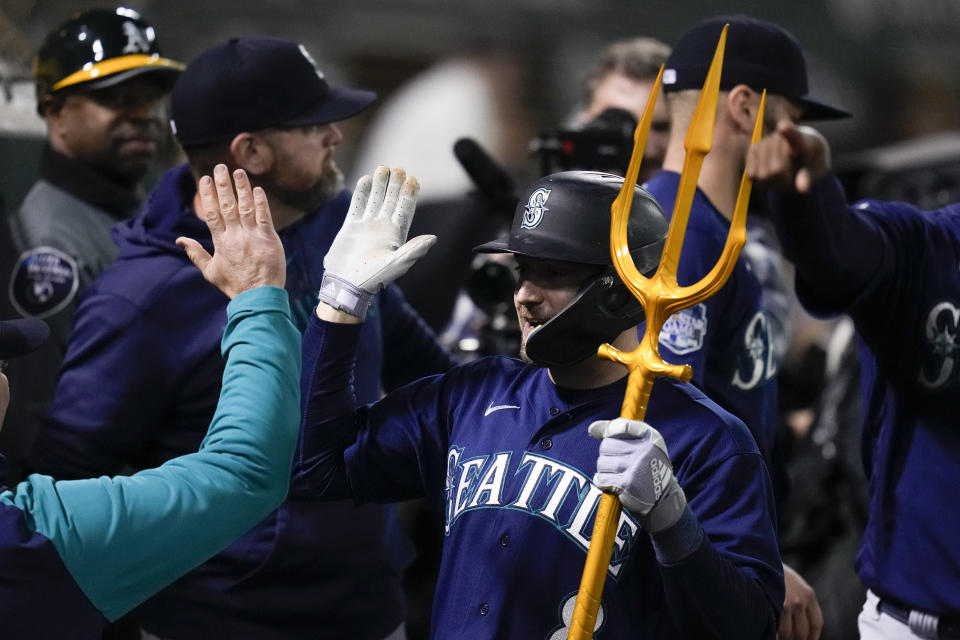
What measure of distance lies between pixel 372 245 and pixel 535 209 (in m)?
0.31

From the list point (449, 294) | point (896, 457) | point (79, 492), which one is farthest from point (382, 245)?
point (449, 294)

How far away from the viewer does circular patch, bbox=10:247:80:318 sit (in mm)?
3568

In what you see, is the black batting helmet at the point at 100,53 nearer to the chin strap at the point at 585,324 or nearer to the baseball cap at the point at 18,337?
the baseball cap at the point at 18,337

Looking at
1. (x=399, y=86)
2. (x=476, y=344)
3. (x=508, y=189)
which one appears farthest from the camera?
(x=399, y=86)

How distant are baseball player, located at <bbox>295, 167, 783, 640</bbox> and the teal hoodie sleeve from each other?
0.19 meters

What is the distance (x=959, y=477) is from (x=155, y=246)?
1897 mm

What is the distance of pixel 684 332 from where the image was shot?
9.46ft

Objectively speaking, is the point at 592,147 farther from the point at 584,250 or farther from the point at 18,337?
the point at 18,337

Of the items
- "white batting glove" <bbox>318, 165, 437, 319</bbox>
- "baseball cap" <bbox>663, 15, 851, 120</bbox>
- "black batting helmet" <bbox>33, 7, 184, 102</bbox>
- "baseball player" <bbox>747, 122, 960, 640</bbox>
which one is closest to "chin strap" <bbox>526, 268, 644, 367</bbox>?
"white batting glove" <bbox>318, 165, 437, 319</bbox>

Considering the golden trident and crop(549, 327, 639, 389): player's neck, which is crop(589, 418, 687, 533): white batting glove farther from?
crop(549, 327, 639, 389): player's neck

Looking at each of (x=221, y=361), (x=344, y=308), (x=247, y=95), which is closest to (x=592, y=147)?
(x=247, y=95)

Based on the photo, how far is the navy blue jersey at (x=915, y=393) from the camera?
9.63ft

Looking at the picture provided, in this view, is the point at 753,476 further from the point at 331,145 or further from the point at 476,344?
the point at 476,344

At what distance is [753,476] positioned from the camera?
2240mm
